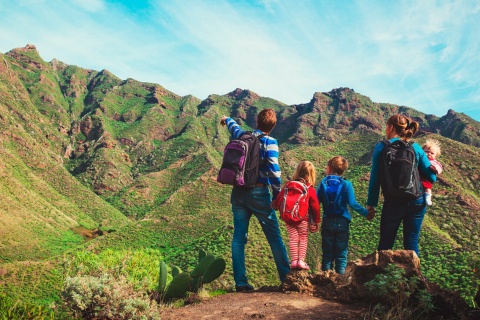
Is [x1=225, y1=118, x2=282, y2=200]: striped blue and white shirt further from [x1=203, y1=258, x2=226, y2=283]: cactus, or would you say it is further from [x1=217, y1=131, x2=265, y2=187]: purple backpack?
[x1=203, y1=258, x2=226, y2=283]: cactus

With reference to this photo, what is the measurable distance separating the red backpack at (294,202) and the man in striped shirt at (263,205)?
208mm

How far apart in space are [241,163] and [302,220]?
1.25 metres

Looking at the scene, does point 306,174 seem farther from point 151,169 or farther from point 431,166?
point 151,169

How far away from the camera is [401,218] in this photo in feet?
17.1

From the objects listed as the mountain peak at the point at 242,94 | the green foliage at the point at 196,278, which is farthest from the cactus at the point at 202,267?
the mountain peak at the point at 242,94

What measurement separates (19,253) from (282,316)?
101 feet

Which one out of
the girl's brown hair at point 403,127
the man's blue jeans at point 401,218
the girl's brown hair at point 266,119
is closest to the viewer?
the man's blue jeans at point 401,218

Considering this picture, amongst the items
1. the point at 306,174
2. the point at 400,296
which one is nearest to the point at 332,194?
the point at 306,174

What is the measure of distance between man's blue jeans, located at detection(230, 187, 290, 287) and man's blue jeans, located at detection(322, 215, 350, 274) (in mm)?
794

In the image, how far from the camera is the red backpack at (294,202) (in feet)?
17.7

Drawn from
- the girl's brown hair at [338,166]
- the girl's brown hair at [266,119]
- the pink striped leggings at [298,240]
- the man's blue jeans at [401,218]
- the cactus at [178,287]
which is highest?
the girl's brown hair at [266,119]

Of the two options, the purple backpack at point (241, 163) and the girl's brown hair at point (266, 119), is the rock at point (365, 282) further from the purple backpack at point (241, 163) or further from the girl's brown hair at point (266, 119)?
the girl's brown hair at point (266, 119)

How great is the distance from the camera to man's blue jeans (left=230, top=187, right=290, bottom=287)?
561 cm

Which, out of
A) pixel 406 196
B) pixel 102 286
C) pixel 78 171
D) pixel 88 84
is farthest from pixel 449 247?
pixel 88 84
